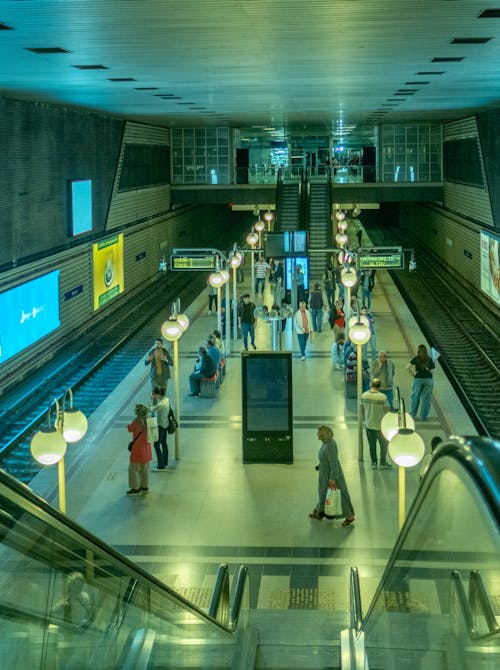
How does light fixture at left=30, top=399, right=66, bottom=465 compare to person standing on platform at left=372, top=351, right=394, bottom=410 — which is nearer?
light fixture at left=30, top=399, right=66, bottom=465

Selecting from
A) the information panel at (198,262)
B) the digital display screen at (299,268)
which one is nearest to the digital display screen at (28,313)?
the information panel at (198,262)

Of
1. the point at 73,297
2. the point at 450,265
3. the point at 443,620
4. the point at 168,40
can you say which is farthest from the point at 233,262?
the point at 443,620

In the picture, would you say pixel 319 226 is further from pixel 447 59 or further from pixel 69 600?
pixel 69 600

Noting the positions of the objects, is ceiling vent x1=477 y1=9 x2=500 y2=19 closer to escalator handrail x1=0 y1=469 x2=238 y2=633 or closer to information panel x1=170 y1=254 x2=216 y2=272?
escalator handrail x1=0 y1=469 x2=238 y2=633

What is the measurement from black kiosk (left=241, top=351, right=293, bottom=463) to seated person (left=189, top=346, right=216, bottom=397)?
377 cm

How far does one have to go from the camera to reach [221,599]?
7930 mm

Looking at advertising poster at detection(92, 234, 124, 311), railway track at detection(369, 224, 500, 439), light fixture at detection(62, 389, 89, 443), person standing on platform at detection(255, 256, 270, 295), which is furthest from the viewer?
person standing on platform at detection(255, 256, 270, 295)

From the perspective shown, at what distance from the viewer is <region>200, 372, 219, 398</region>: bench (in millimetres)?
17969

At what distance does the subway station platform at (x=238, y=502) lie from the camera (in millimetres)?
10281

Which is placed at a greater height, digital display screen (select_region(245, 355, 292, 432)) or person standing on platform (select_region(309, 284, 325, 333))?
person standing on platform (select_region(309, 284, 325, 333))

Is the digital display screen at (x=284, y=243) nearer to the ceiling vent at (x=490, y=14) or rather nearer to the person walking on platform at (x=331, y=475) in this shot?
the person walking on platform at (x=331, y=475)

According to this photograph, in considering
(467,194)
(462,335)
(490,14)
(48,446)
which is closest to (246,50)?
(490,14)

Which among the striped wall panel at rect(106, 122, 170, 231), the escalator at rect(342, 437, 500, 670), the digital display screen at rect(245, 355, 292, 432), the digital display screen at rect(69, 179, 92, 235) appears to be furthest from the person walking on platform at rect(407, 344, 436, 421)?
the striped wall panel at rect(106, 122, 170, 231)

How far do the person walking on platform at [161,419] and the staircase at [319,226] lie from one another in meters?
23.7
